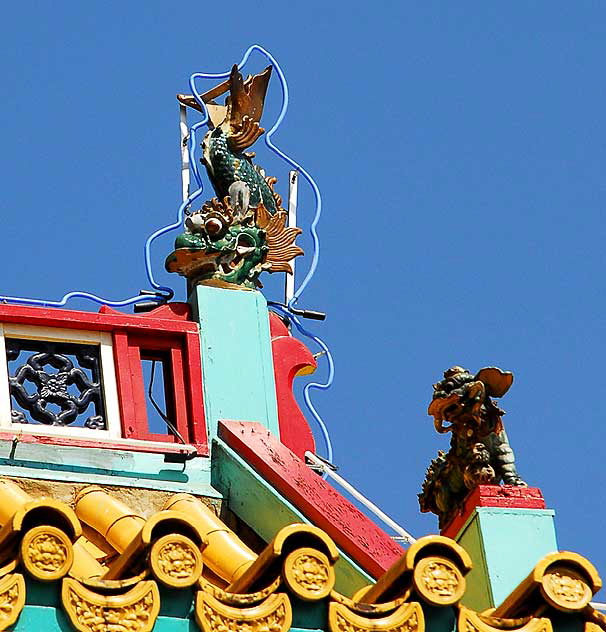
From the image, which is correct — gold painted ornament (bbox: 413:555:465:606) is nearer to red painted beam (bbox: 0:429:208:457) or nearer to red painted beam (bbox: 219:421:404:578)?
red painted beam (bbox: 219:421:404:578)

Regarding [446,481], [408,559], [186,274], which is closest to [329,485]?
[446,481]

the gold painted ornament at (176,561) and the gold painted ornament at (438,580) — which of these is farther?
the gold painted ornament at (438,580)

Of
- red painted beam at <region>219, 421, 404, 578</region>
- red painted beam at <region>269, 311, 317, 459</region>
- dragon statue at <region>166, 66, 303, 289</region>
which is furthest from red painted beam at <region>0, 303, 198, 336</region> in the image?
red painted beam at <region>219, 421, 404, 578</region>

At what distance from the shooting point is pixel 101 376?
46.2 feet

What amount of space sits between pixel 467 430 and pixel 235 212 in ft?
9.18

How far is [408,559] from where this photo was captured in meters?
10.5

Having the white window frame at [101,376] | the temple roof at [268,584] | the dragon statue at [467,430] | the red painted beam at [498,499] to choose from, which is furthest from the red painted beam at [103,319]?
the temple roof at [268,584]

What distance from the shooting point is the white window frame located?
13633 millimetres

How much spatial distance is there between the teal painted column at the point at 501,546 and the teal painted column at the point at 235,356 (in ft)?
6.95

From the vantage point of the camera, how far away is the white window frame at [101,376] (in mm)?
13633

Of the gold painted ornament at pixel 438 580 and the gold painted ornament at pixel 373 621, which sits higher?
the gold painted ornament at pixel 438 580

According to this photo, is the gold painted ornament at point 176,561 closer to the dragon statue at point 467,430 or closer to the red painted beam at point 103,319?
the dragon statue at point 467,430

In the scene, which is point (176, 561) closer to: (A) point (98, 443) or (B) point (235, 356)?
(A) point (98, 443)

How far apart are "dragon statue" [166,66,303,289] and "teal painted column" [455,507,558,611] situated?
10.1ft
